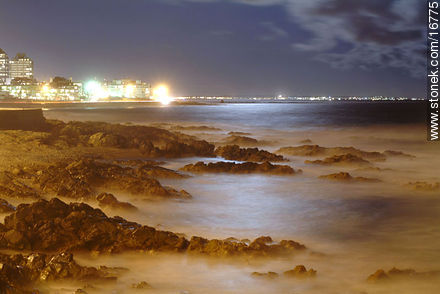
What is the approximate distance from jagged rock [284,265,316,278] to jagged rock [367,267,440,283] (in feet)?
2.65

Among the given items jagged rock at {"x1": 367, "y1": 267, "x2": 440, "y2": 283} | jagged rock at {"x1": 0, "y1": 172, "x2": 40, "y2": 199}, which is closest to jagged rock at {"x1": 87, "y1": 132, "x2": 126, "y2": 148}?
jagged rock at {"x1": 0, "y1": 172, "x2": 40, "y2": 199}

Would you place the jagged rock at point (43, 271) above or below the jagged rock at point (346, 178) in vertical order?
above

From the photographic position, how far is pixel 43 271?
6008 mm

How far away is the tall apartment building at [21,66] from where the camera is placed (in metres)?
177

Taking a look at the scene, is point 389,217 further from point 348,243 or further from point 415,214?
point 348,243

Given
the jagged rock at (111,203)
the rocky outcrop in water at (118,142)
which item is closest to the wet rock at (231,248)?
the jagged rock at (111,203)

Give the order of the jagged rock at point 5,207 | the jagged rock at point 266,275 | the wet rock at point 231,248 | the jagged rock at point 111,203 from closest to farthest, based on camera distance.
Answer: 1. the jagged rock at point 266,275
2. the wet rock at point 231,248
3. the jagged rock at point 5,207
4. the jagged rock at point 111,203

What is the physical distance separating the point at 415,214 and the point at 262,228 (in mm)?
4059

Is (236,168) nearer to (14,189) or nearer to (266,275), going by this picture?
(14,189)

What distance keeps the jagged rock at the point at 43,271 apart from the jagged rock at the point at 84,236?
0.84 metres

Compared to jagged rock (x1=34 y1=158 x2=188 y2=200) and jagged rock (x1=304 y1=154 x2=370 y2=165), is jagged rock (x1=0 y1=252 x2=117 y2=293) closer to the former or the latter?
jagged rock (x1=34 y1=158 x2=188 y2=200)

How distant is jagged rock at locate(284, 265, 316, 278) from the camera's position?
6.79 metres

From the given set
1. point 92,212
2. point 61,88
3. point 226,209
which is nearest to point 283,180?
point 226,209

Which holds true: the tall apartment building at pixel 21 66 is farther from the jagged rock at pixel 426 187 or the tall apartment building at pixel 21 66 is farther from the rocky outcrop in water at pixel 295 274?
the rocky outcrop in water at pixel 295 274
